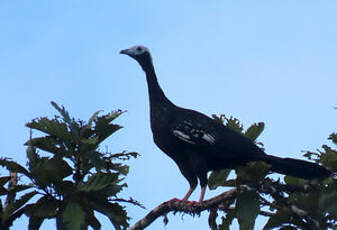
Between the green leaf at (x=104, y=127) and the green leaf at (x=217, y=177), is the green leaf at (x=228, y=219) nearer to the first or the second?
the green leaf at (x=217, y=177)

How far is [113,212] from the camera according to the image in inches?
326

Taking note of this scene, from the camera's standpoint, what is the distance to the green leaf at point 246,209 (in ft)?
25.3

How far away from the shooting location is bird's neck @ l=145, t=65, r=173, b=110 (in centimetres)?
1010

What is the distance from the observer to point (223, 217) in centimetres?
836

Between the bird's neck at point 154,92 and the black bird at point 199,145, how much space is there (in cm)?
7

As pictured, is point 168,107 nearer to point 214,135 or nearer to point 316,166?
point 214,135

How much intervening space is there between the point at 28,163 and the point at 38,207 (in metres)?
0.63

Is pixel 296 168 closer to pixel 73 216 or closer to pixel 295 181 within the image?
pixel 295 181

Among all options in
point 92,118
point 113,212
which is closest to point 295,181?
point 113,212

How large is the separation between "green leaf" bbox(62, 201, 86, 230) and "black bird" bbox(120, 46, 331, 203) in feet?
5.54

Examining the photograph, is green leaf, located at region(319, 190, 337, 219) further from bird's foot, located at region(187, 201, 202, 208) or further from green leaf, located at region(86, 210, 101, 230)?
green leaf, located at region(86, 210, 101, 230)

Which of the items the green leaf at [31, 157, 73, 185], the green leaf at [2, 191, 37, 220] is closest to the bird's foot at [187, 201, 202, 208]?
the green leaf at [31, 157, 73, 185]

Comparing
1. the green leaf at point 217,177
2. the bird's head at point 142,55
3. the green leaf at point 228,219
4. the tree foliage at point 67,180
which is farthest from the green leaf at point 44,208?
the bird's head at point 142,55

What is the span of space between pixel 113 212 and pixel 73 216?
69 cm
